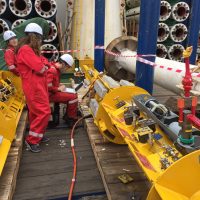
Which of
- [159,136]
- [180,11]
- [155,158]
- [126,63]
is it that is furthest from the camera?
[180,11]

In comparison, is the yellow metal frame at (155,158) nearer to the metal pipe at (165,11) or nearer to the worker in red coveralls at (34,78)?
the worker in red coveralls at (34,78)

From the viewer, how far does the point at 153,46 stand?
10.3ft

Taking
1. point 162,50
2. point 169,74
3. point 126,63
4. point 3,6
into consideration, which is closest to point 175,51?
point 162,50

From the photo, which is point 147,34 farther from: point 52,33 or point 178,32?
point 178,32

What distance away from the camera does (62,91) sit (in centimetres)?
372

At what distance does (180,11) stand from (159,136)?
223 inches

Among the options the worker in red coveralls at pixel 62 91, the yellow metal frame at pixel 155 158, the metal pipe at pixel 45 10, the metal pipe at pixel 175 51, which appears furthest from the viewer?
the metal pipe at pixel 175 51

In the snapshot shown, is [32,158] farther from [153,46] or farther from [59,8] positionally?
[59,8]

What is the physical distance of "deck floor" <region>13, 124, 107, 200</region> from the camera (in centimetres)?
235

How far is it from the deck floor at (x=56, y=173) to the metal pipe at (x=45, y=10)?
158 inches

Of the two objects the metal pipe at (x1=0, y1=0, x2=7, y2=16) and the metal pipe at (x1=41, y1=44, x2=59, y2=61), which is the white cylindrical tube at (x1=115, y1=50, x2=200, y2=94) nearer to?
the metal pipe at (x1=41, y1=44, x2=59, y2=61)

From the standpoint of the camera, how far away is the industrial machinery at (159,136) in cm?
137

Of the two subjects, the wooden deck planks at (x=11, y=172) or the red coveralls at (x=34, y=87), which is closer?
A: the wooden deck planks at (x=11, y=172)

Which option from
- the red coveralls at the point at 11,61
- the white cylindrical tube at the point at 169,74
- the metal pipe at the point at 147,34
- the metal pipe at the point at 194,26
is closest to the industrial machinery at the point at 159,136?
the metal pipe at the point at 147,34
